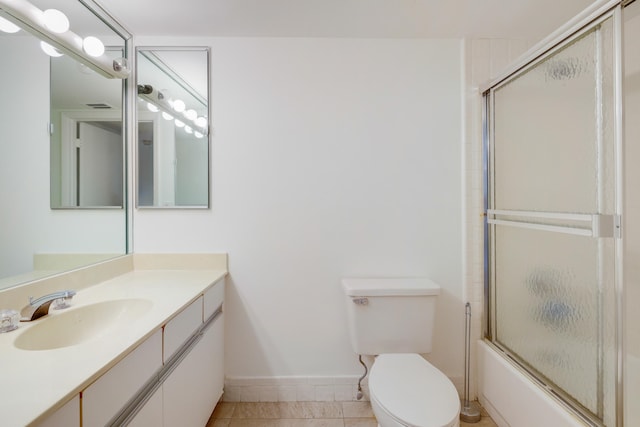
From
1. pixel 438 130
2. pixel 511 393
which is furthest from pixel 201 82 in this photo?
pixel 511 393

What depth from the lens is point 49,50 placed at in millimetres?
1290

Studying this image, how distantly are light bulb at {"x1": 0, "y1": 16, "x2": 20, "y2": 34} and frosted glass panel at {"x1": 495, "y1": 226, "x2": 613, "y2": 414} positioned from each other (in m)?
2.34

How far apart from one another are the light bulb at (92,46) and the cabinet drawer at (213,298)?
3.95 ft

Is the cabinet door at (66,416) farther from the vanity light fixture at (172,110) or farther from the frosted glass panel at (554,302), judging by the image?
the frosted glass panel at (554,302)

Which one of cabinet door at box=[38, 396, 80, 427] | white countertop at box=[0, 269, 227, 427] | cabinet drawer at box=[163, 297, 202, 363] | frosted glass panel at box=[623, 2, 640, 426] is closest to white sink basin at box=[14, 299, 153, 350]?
white countertop at box=[0, 269, 227, 427]

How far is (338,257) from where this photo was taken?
177 cm

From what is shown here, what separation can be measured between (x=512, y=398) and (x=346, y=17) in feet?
6.80

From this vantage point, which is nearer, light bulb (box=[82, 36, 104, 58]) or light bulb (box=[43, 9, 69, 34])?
light bulb (box=[43, 9, 69, 34])

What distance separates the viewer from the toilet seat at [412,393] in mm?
1047

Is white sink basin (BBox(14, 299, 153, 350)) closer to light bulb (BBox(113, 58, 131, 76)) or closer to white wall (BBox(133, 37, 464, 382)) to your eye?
white wall (BBox(133, 37, 464, 382))

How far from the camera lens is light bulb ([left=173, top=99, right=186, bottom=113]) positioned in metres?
1.75

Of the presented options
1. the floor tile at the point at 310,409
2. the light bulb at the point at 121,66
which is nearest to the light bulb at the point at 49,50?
the light bulb at the point at 121,66

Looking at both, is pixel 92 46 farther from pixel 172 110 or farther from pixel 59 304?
pixel 59 304

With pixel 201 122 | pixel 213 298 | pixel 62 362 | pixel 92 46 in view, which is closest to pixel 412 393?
pixel 213 298
